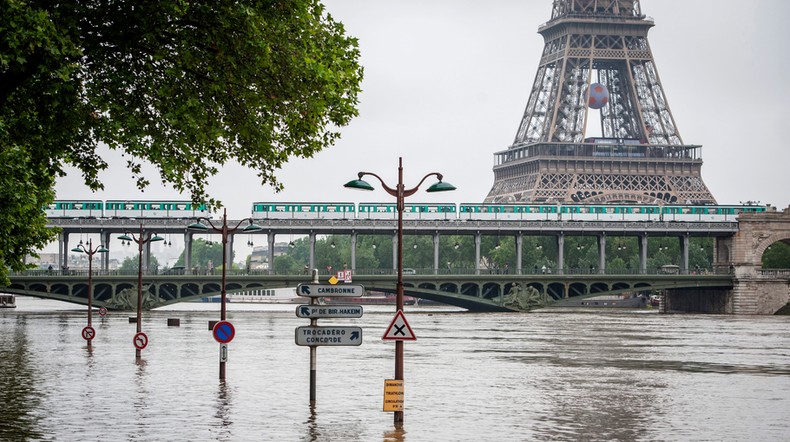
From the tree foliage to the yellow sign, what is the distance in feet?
18.8

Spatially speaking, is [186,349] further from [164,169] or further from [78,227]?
[78,227]

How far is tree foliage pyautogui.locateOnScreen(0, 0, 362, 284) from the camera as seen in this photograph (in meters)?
26.4

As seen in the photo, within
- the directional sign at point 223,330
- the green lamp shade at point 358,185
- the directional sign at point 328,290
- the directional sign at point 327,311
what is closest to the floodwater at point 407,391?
the directional sign at point 223,330

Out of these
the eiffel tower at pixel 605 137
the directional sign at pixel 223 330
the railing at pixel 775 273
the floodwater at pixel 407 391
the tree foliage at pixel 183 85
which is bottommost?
the floodwater at pixel 407 391

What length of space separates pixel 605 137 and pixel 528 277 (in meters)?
58.3

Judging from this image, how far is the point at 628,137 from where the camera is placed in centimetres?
18750

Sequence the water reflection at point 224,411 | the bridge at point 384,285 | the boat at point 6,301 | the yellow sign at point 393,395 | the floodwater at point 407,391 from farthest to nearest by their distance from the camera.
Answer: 1. the boat at point 6,301
2. the bridge at point 384,285
3. the yellow sign at point 393,395
4. the floodwater at point 407,391
5. the water reflection at point 224,411

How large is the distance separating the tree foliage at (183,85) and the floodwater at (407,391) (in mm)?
6271

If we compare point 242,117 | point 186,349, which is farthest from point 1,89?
point 186,349

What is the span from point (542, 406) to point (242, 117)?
1353cm

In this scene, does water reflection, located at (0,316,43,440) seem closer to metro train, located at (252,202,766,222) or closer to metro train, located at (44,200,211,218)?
metro train, located at (44,200,211,218)

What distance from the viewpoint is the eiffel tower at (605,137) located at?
7121 inches

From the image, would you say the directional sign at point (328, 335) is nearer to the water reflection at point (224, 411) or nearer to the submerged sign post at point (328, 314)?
the submerged sign post at point (328, 314)

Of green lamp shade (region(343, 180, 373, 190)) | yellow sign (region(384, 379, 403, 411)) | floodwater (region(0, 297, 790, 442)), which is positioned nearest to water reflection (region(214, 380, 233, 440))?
floodwater (region(0, 297, 790, 442))
